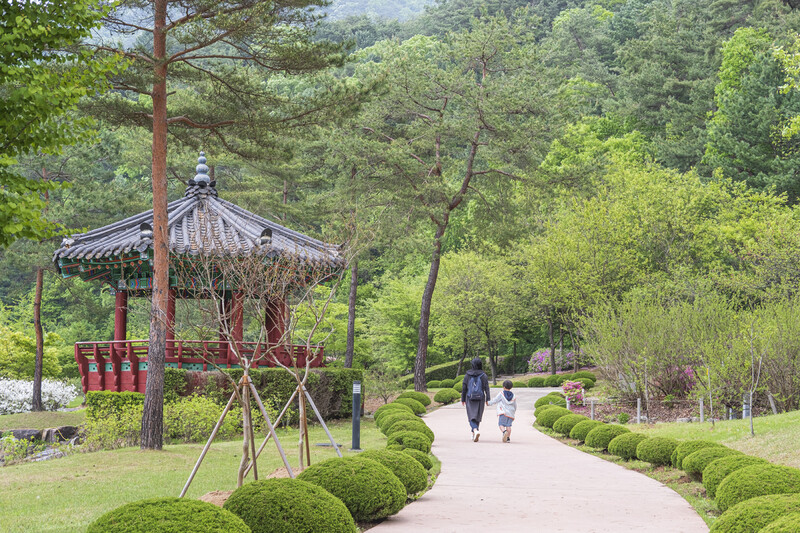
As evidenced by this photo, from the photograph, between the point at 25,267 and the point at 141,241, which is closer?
the point at 141,241

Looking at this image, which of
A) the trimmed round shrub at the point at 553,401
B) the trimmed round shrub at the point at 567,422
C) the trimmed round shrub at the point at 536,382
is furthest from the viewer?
the trimmed round shrub at the point at 536,382

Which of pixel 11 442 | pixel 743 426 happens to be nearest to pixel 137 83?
pixel 11 442

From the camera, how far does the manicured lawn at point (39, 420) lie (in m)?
22.3

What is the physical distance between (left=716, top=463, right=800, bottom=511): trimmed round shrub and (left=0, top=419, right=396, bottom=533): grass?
629 cm

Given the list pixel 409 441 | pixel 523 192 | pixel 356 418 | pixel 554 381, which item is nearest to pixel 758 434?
pixel 409 441

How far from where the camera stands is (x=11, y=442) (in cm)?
1591

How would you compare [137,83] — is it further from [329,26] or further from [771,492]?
[329,26]

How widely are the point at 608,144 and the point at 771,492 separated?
1824 inches

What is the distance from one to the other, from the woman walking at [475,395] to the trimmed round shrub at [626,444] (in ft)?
11.2

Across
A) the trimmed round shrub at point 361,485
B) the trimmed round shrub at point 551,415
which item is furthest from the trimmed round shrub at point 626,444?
the trimmed round shrub at point 361,485

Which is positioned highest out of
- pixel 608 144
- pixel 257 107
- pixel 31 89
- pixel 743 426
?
pixel 608 144

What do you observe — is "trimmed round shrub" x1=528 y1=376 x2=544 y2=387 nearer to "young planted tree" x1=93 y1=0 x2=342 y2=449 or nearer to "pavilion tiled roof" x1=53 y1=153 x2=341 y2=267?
"pavilion tiled roof" x1=53 y1=153 x2=341 y2=267

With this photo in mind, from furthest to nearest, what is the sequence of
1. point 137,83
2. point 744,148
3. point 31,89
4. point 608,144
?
1. point 608,144
2. point 744,148
3. point 137,83
4. point 31,89

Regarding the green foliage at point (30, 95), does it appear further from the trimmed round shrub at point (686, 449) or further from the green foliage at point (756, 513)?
the trimmed round shrub at point (686, 449)
